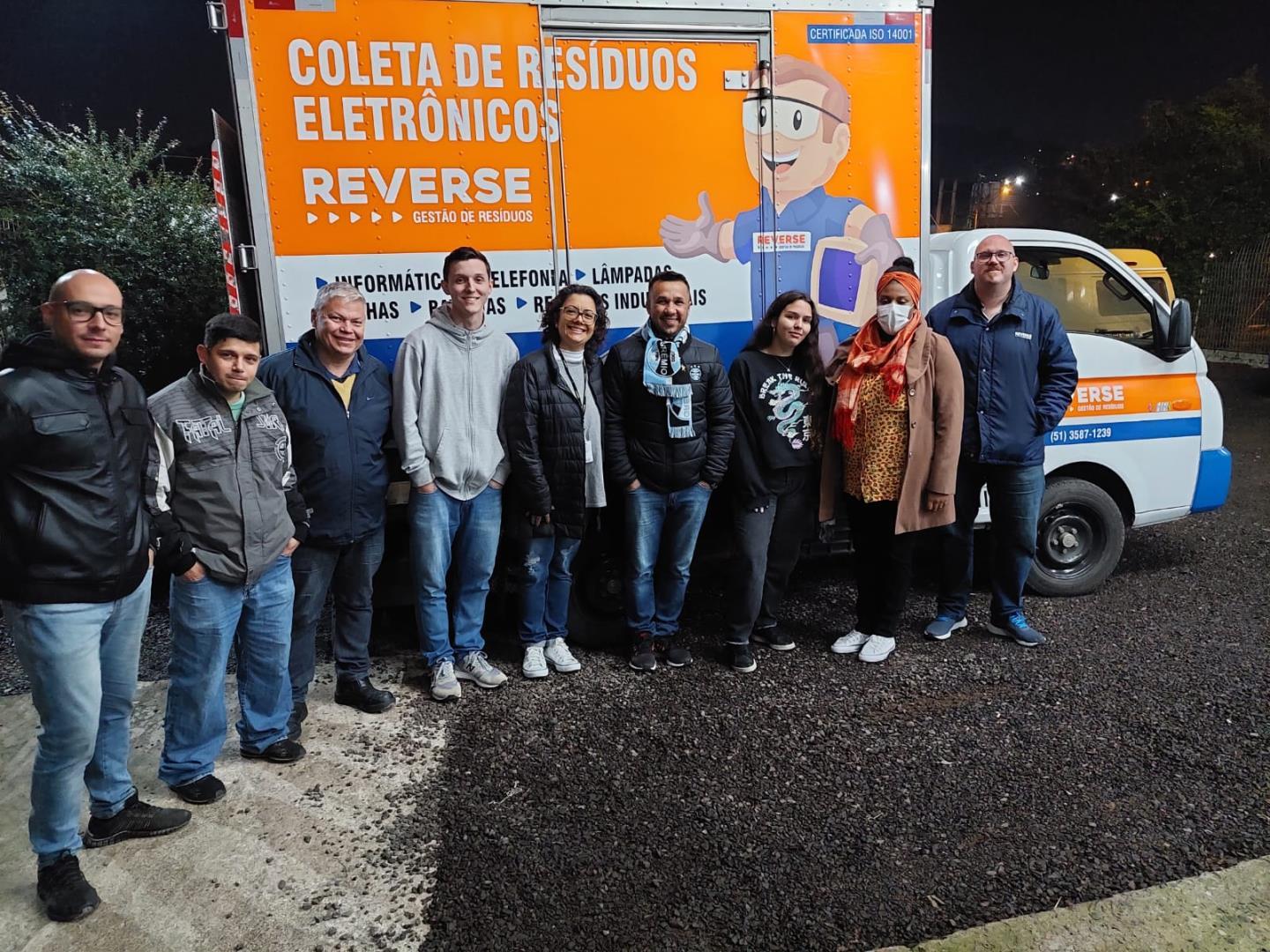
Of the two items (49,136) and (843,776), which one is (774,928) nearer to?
(843,776)

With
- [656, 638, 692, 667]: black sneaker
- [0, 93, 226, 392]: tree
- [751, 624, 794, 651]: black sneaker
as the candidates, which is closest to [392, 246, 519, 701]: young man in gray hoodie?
[656, 638, 692, 667]: black sneaker

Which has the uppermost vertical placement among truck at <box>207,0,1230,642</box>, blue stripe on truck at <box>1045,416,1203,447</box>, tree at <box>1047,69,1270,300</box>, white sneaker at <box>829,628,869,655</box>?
tree at <box>1047,69,1270,300</box>

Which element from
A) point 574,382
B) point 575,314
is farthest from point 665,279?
point 574,382

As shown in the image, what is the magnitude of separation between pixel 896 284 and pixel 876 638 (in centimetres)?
167

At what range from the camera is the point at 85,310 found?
225 centimetres

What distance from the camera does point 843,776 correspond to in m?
3.02

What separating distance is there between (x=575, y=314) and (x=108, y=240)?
314 inches

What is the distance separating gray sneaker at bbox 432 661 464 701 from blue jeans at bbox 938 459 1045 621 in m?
2.44

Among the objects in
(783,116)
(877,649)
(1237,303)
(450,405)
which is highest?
(783,116)

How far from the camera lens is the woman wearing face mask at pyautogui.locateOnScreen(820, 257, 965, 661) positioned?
3.65m

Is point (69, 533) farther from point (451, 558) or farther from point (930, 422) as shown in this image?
point (930, 422)

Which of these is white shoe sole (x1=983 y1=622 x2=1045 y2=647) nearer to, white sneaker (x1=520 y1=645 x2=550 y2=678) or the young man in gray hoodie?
white sneaker (x1=520 y1=645 x2=550 y2=678)

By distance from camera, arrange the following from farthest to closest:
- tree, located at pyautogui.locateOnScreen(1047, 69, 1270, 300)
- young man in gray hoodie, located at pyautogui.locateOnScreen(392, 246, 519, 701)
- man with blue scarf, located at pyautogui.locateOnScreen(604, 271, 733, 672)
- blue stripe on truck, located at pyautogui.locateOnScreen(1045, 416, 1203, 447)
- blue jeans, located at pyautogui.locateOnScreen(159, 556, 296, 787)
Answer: tree, located at pyautogui.locateOnScreen(1047, 69, 1270, 300), blue stripe on truck, located at pyautogui.locateOnScreen(1045, 416, 1203, 447), man with blue scarf, located at pyautogui.locateOnScreen(604, 271, 733, 672), young man in gray hoodie, located at pyautogui.locateOnScreen(392, 246, 519, 701), blue jeans, located at pyautogui.locateOnScreen(159, 556, 296, 787)

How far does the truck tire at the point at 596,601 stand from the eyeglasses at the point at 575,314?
3.82 feet
